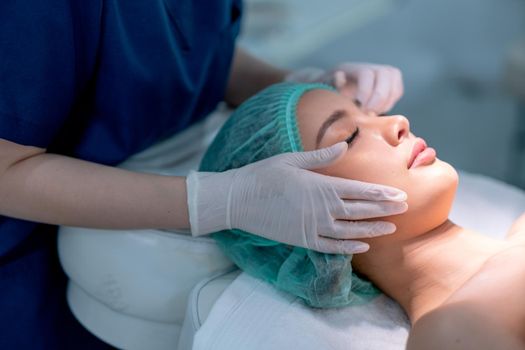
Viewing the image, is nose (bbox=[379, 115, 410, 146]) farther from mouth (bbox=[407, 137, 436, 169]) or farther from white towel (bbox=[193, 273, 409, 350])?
white towel (bbox=[193, 273, 409, 350])

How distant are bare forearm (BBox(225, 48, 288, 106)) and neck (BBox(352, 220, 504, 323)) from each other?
65cm

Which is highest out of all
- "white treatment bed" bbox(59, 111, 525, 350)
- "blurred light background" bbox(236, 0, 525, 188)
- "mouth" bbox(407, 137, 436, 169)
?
"mouth" bbox(407, 137, 436, 169)


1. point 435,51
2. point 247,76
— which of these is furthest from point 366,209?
point 435,51

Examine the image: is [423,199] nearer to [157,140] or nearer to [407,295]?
[407,295]

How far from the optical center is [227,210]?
120 centimetres

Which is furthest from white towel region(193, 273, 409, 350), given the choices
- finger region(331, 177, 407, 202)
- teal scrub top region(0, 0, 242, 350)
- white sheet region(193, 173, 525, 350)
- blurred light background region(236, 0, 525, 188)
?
blurred light background region(236, 0, 525, 188)

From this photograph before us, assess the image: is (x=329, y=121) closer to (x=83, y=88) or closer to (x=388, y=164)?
(x=388, y=164)

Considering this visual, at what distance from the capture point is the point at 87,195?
3.94 feet

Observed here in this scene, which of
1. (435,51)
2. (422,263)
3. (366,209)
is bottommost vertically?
(435,51)

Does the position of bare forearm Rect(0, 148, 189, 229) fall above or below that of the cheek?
below

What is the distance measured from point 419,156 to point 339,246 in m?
0.25

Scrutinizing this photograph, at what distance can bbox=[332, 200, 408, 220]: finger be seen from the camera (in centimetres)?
115

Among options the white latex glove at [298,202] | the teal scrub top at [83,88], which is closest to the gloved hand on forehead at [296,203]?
the white latex glove at [298,202]

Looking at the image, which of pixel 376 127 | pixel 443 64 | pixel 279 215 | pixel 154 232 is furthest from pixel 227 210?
pixel 443 64
